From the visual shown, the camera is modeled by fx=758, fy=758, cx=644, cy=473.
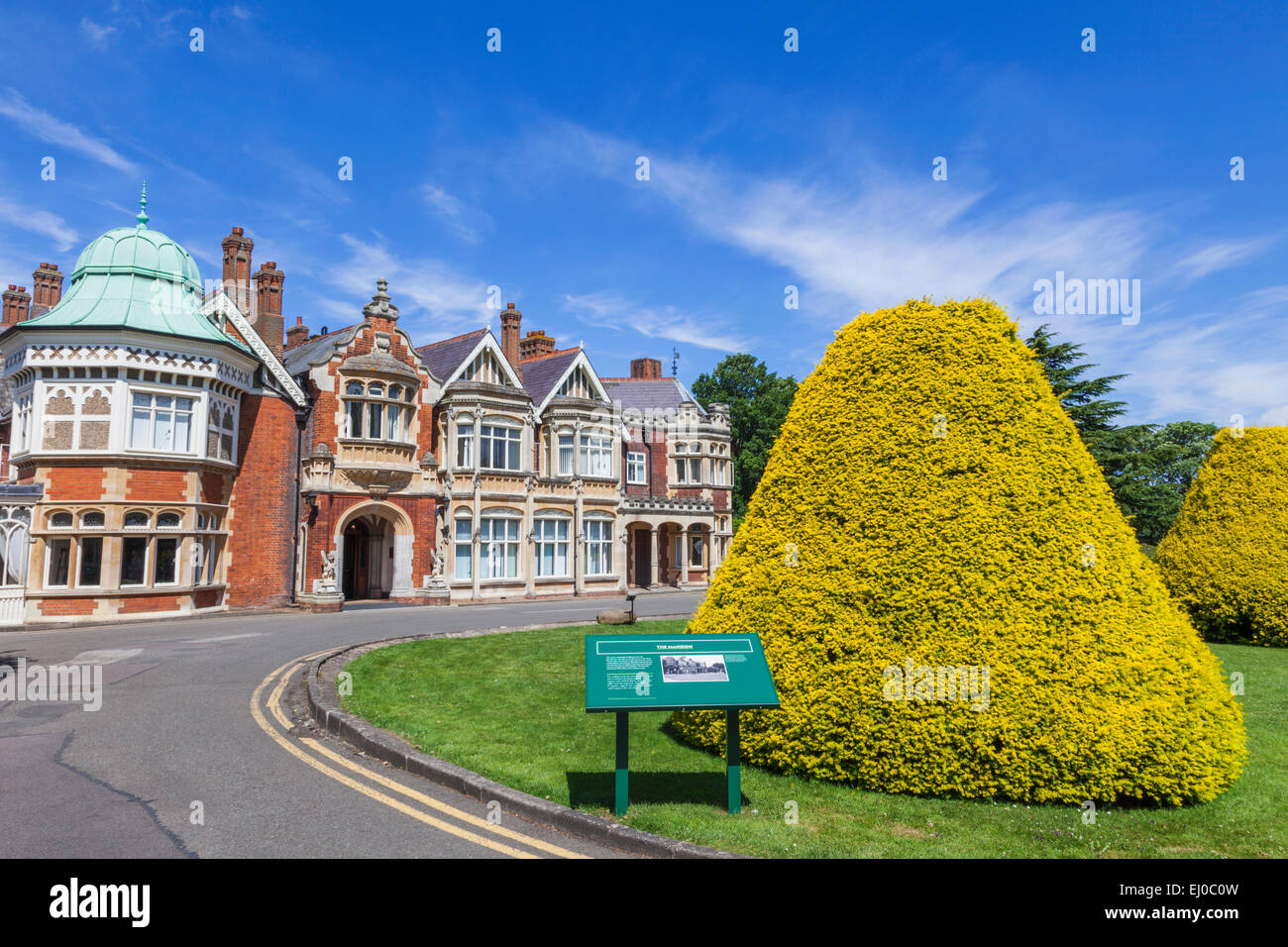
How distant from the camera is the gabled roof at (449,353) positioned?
3469 centimetres

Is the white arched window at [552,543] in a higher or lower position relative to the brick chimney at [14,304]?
lower

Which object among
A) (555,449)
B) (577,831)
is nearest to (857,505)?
(577,831)

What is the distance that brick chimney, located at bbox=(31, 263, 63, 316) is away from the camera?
3294cm

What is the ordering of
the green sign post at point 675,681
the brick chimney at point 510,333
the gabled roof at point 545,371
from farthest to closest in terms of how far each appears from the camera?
the brick chimney at point 510,333 < the gabled roof at point 545,371 < the green sign post at point 675,681

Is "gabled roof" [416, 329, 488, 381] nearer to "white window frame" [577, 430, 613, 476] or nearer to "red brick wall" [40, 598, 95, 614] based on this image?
"white window frame" [577, 430, 613, 476]

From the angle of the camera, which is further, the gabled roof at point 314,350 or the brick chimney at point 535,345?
the brick chimney at point 535,345

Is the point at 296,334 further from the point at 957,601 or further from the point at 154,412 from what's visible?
the point at 957,601

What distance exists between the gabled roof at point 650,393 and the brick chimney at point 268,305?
20277mm

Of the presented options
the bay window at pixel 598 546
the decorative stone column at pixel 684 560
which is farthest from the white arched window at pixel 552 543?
the decorative stone column at pixel 684 560

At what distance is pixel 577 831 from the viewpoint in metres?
6.38

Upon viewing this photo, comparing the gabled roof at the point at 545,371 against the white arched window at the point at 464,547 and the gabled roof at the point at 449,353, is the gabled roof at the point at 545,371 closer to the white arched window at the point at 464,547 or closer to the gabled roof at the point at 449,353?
the gabled roof at the point at 449,353

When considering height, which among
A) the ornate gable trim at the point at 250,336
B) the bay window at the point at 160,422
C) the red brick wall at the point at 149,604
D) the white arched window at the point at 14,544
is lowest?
the red brick wall at the point at 149,604

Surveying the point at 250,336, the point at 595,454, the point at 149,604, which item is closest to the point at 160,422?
the point at 250,336
